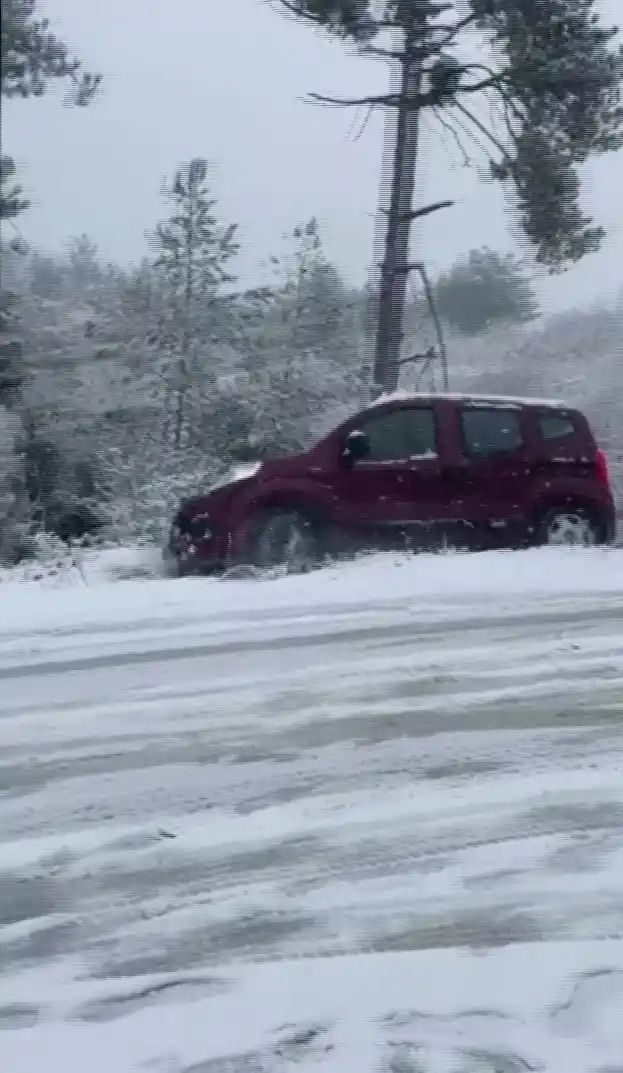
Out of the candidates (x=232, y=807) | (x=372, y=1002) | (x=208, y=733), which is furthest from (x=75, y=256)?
(x=372, y=1002)

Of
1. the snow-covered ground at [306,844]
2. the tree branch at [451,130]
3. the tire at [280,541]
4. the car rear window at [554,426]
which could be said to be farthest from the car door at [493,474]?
the tree branch at [451,130]

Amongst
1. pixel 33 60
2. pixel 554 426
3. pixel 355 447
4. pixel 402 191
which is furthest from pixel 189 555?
pixel 33 60

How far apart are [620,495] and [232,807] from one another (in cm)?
594

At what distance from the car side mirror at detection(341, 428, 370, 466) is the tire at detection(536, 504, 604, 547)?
1350mm

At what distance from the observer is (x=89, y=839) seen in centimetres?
400

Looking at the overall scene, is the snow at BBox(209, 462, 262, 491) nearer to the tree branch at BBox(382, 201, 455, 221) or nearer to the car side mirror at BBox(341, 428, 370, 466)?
the car side mirror at BBox(341, 428, 370, 466)

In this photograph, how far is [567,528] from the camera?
28.5 ft

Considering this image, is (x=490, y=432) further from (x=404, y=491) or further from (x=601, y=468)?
(x=601, y=468)

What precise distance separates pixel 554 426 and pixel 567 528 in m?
0.74

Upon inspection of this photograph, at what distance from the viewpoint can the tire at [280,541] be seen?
7973 millimetres

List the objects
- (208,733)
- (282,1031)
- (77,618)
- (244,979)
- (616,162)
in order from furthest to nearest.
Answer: (77,618)
(616,162)
(208,733)
(244,979)
(282,1031)

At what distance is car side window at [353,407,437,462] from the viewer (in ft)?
25.4

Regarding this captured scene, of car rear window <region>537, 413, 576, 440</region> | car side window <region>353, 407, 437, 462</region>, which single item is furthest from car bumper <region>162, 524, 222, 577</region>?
car rear window <region>537, 413, 576, 440</region>

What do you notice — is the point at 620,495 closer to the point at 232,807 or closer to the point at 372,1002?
the point at 232,807
